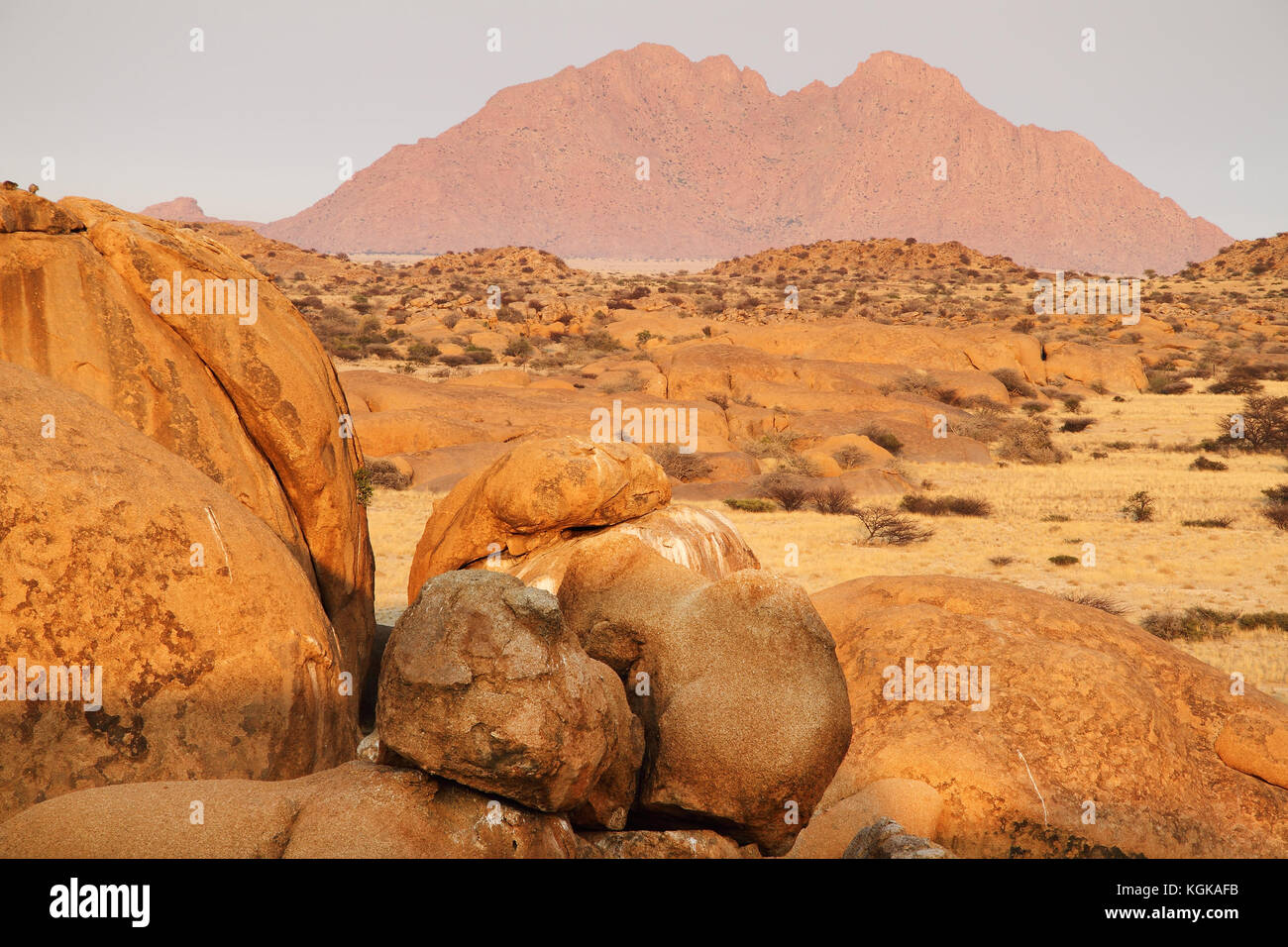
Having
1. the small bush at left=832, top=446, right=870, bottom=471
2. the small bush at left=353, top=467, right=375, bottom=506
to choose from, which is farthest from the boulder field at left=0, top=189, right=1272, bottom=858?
the small bush at left=832, top=446, right=870, bottom=471

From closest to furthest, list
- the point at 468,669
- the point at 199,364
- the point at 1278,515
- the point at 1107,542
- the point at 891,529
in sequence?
the point at 468,669 → the point at 199,364 → the point at 1107,542 → the point at 891,529 → the point at 1278,515

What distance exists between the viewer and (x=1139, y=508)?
1947 cm

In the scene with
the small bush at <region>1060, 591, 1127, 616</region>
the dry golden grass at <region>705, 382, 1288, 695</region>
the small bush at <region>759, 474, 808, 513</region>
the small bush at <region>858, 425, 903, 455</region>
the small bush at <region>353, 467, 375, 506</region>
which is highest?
the small bush at <region>353, 467, 375, 506</region>

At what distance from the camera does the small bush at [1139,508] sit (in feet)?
62.5

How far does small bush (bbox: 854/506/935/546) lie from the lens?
17266 mm

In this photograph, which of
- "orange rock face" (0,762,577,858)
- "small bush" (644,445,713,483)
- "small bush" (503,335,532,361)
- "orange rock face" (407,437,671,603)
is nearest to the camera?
"orange rock face" (0,762,577,858)

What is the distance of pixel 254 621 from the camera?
5.21 metres

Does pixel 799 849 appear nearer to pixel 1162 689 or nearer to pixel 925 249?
pixel 1162 689

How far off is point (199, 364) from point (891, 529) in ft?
44.1

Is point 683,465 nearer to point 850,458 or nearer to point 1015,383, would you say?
point 850,458

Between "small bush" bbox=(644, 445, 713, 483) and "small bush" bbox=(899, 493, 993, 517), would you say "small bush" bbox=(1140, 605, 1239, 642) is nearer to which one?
"small bush" bbox=(899, 493, 993, 517)

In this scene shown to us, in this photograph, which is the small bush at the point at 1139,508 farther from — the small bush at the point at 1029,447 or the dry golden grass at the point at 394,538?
the dry golden grass at the point at 394,538

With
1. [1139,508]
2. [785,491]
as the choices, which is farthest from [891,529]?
[1139,508]

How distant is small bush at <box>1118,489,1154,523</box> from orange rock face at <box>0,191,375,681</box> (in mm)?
16474
